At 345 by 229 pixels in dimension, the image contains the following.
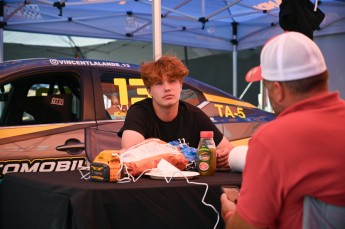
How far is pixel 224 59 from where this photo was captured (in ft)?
37.0

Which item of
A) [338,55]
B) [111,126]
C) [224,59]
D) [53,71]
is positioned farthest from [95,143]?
[224,59]

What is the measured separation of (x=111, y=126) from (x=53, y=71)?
55cm

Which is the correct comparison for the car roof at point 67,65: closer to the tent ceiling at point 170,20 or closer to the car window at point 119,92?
the car window at point 119,92

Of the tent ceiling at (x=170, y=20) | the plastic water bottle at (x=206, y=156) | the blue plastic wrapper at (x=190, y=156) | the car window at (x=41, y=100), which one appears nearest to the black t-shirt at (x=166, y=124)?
the blue plastic wrapper at (x=190, y=156)

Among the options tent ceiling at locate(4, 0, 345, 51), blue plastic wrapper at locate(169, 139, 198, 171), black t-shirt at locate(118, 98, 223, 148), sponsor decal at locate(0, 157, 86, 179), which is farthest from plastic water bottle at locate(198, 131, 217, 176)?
tent ceiling at locate(4, 0, 345, 51)

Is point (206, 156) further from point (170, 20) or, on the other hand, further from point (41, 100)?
point (170, 20)

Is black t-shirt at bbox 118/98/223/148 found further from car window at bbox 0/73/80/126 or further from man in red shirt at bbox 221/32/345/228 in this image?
man in red shirt at bbox 221/32/345/228

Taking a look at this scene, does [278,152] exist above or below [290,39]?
below

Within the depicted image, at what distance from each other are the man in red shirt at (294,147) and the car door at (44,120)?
2257mm

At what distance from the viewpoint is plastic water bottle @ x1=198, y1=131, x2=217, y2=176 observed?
214 cm

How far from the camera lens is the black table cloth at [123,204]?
1711 mm

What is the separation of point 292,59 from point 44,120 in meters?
2.70

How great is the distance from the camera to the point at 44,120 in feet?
12.3

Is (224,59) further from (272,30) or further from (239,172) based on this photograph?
(239,172)
